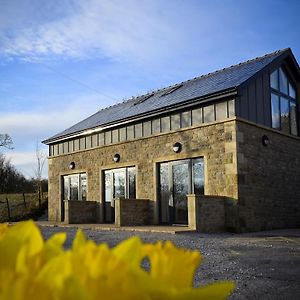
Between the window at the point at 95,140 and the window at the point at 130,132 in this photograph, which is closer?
the window at the point at 130,132

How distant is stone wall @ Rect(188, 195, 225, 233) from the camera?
1138 centimetres

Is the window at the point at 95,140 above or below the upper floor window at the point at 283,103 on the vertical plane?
below

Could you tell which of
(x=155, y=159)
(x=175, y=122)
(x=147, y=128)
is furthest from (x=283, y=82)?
(x=155, y=159)

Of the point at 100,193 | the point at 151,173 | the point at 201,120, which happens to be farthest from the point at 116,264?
the point at 100,193

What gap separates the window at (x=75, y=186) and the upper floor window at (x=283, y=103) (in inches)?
339

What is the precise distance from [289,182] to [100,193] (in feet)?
24.7

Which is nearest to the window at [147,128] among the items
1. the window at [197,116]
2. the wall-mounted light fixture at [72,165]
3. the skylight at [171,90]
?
the window at [197,116]

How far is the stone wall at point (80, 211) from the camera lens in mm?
16203

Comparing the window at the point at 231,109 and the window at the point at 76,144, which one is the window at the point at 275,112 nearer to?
the window at the point at 231,109

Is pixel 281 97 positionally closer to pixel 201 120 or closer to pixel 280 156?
pixel 280 156

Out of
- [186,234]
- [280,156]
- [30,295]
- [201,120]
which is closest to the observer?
[30,295]

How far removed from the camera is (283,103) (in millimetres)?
15414

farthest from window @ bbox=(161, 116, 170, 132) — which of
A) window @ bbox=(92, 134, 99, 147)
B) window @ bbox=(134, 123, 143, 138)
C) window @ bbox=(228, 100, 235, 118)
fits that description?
window @ bbox=(92, 134, 99, 147)

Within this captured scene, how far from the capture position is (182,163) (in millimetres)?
13742
